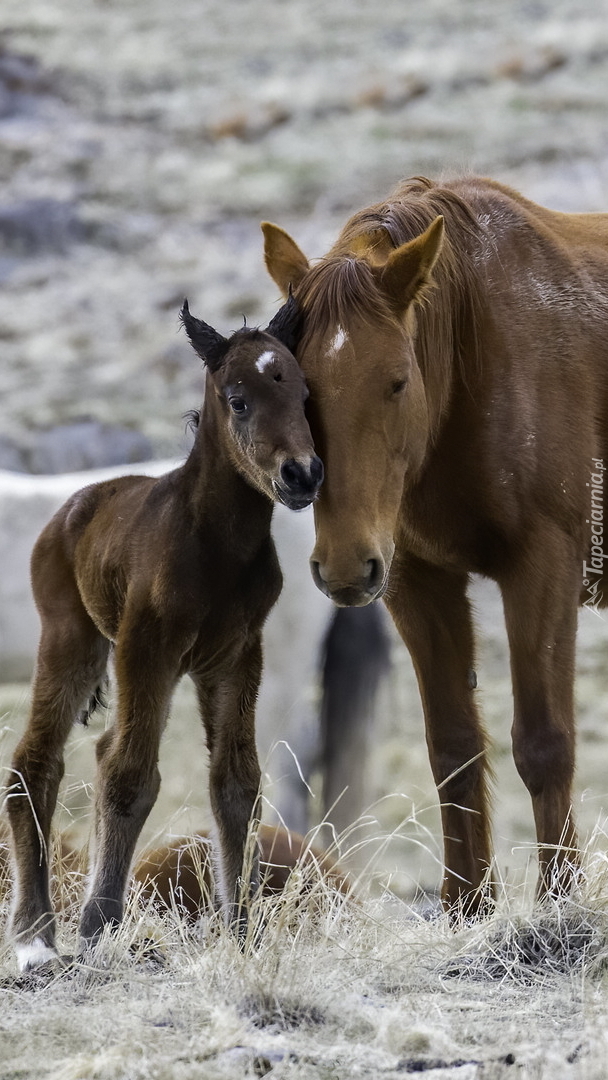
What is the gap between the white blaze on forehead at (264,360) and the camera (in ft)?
10.4

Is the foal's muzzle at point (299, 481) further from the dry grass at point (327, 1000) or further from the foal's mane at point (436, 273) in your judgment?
the dry grass at point (327, 1000)

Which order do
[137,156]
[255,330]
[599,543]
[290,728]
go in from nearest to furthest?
[255,330]
[599,543]
[290,728]
[137,156]

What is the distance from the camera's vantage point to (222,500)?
332 cm

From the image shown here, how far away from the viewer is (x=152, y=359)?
540 inches

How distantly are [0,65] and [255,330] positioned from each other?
52.5 ft

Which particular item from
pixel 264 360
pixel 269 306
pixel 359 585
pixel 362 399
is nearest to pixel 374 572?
pixel 359 585

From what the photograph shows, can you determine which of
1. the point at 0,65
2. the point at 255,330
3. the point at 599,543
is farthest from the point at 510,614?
the point at 0,65

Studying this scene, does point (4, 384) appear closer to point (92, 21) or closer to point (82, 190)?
point (82, 190)

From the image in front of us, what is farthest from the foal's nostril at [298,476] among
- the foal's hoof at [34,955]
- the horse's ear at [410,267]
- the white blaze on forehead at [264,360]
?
the foal's hoof at [34,955]

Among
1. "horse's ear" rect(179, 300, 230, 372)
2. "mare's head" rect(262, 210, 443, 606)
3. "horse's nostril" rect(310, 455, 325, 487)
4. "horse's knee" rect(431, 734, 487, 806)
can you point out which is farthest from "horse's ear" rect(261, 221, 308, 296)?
"horse's knee" rect(431, 734, 487, 806)

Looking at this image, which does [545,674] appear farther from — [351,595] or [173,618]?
[173,618]

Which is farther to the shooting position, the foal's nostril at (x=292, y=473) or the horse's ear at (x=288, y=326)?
the horse's ear at (x=288, y=326)

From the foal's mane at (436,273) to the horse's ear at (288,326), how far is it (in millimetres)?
32

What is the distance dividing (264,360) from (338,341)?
234 mm
